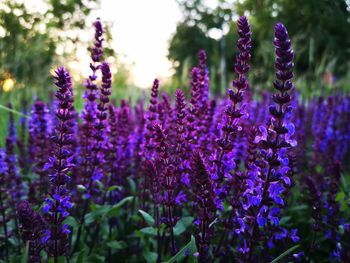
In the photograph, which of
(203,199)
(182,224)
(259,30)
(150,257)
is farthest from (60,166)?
(259,30)

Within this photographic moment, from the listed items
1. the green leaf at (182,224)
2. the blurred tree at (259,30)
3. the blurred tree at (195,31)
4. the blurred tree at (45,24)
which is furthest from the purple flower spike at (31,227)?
the blurred tree at (195,31)

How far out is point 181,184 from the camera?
138 inches

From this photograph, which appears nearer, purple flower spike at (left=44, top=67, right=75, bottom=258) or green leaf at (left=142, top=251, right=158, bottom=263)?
purple flower spike at (left=44, top=67, right=75, bottom=258)

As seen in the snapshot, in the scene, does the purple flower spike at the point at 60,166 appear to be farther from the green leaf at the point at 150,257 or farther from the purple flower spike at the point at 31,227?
the green leaf at the point at 150,257

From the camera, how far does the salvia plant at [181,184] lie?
233 centimetres

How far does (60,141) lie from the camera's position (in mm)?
2492

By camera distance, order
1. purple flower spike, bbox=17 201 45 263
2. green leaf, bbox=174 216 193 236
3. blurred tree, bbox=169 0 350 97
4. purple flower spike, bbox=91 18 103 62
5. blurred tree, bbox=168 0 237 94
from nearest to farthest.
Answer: purple flower spike, bbox=17 201 45 263 < green leaf, bbox=174 216 193 236 < purple flower spike, bbox=91 18 103 62 < blurred tree, bbox=169 0 350 97 < blurred tree, bbox=168 0 237 94

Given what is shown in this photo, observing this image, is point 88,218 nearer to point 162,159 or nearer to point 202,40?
point 162,159

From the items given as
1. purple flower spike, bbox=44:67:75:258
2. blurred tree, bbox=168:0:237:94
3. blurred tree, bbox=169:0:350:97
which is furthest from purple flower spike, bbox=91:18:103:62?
blurred tree, bbox=168:0:237:94

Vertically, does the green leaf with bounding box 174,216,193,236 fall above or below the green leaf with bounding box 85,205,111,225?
below

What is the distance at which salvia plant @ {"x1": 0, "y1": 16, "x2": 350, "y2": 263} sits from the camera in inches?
91.7

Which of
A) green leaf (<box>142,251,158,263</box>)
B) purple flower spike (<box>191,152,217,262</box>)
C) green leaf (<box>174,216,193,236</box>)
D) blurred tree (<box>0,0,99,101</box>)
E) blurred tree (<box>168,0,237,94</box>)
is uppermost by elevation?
blurred tree (<box>168,0,237,94</box>)

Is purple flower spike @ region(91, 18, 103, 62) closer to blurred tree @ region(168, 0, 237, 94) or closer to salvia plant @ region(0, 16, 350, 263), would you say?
salvia plant @ region(0, 16, 350, 263)

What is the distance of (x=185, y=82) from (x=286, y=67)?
8930 mm
